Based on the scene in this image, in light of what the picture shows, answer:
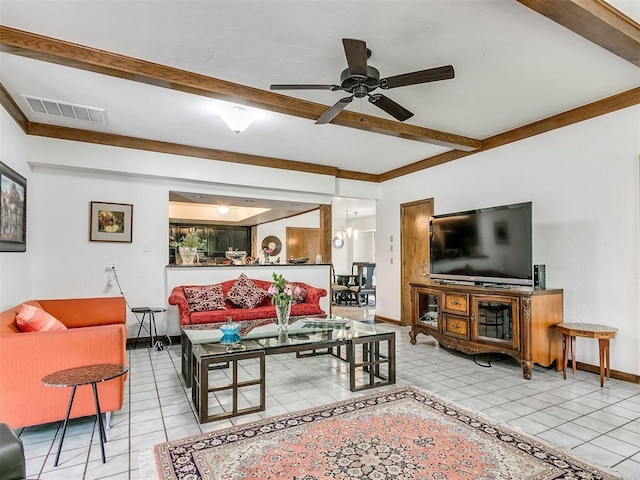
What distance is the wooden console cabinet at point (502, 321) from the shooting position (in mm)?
3684

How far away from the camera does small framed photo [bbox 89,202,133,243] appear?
4.88 m

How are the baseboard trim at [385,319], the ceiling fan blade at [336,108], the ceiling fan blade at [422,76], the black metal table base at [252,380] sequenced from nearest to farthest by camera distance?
the ceiling fan blade at [422,76], the black metal table base at [252,380], the ceiling fan blade at [336,108], the baseboard trim at [385,319]

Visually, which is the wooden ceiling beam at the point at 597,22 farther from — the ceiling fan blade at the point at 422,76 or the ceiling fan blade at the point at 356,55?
the ceiling fan blade at the point at 356,55

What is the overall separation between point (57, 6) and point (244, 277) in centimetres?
388

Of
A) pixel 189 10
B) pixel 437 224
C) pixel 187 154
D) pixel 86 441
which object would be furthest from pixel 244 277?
pixel 189 10

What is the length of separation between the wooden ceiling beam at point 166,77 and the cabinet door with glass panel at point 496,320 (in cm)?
215

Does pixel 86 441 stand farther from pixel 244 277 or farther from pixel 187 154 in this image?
pixel 187 154

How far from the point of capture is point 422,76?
8.23 feet

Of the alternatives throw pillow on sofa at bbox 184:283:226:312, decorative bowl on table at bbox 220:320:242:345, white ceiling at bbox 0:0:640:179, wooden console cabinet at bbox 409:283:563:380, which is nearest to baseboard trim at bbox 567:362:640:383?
wooden console cabinet at bbox 409:283:563:380

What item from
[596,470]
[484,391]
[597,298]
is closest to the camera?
[596,470]

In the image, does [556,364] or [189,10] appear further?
[556,364]

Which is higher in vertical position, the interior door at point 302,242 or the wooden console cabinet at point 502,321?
the interior door at point 302,242

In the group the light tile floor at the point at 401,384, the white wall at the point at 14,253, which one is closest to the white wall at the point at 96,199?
the white wall at the point at 14,253

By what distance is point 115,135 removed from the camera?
4723mm
